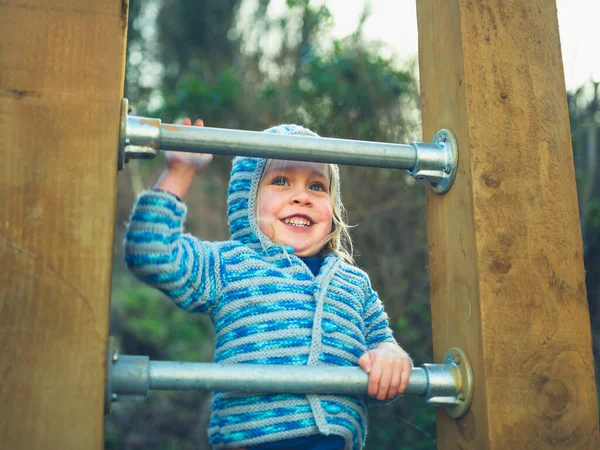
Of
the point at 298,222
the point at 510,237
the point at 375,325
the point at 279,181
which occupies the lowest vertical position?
the point at 375,325

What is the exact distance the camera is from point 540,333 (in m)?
1.18

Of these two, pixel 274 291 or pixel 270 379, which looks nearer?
pixel 270 379

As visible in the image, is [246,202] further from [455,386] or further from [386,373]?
[455,386]

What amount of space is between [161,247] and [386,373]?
1.71ft

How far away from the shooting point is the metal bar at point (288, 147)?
1.14 m

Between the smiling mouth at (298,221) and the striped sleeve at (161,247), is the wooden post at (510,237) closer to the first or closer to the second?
the smiling mouth at (298,221)

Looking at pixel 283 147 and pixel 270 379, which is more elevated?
pixel 283 147

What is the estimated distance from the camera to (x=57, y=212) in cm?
100

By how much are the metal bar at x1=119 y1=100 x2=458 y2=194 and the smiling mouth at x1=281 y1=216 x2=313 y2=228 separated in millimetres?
455

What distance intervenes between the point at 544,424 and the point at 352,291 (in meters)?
0.64

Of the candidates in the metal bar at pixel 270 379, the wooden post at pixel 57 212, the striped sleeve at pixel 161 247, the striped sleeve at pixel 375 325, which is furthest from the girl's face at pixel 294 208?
the wooden post at pixel 57 212

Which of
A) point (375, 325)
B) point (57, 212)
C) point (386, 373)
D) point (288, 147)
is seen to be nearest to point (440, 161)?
point (288, 147)

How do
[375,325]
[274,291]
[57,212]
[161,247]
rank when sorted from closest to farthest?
[57,212]
[161,247]
[274,291]
[375,325]

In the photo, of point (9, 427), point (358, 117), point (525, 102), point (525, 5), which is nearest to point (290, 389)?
point (9, 427)
